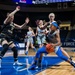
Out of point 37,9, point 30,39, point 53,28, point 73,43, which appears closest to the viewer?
point 53,28

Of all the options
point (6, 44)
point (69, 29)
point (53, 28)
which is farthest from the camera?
point (69, 29)

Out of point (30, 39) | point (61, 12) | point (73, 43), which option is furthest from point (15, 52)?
point (61, 12)

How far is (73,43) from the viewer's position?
25.0 metres

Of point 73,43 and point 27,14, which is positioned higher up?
point 27,14

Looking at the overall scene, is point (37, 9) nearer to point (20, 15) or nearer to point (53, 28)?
point (20, 15)

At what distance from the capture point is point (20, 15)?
2925cm

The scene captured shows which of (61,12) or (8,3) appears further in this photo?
(61,12)

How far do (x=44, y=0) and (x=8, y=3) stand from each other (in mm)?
7890

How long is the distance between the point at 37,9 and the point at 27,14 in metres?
2.03

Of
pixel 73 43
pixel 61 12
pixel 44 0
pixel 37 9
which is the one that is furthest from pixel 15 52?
pixel 61 12

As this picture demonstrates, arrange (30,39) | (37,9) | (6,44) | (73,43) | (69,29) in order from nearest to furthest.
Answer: (6,44) < (30,39) < (73,43) < (37,9) < (69,29)

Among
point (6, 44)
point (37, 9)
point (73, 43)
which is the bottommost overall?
point (73, 43)

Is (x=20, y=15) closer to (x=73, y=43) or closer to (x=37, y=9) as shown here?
(x=37, y=9)

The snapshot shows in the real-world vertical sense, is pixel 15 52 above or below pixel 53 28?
below
